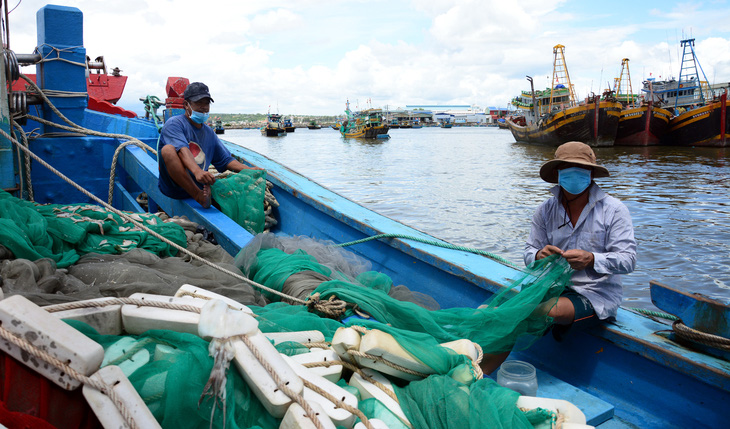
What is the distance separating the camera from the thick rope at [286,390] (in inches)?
59.1

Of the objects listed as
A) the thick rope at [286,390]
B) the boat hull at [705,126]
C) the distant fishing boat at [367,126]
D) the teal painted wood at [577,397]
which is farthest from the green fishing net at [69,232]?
the distant fishing boat at [367,126]

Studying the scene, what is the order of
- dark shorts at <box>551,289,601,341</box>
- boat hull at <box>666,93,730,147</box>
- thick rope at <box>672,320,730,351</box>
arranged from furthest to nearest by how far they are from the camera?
boat hull at <box>666,93,730,147</box> → dark shorts at <box>551,289,601,341</box> → thick rope at <box>672,320,730,351</box>

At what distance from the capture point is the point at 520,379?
2.46m

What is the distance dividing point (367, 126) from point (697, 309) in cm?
5869

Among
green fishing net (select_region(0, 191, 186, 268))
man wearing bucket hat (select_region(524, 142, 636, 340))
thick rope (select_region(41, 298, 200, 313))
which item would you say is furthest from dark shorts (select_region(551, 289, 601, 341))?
green fishing net (select_region(0, 191, 186, 268))

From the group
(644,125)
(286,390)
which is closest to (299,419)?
(286,390)

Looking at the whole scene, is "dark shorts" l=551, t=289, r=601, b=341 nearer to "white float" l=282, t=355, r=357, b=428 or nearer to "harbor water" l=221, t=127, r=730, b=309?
"white float" l=282, t=355, r=357, b=428

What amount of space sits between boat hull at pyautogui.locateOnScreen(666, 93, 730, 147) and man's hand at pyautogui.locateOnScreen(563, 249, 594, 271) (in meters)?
31.7

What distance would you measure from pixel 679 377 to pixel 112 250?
10.7 ft

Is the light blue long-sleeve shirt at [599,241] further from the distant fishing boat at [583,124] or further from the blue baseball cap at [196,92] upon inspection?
the distant fishing boat at [583,124]

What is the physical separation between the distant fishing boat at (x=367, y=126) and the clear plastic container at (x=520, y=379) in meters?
57.4

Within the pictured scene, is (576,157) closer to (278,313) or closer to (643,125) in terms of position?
(278,313)

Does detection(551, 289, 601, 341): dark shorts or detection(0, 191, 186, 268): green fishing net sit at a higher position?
detection(0, 191, 186, 268): green fishing net

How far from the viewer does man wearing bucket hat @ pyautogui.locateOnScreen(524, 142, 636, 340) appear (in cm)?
268
